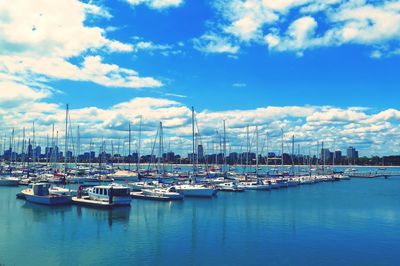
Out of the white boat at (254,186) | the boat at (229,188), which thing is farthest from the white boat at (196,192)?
the white boat at (254,186)

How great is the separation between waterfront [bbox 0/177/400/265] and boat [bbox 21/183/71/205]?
162 cm

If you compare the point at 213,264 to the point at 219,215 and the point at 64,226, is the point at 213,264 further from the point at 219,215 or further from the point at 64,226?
the point at 219,215

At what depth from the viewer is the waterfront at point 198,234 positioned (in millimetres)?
38281

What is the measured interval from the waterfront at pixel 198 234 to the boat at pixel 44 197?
5.32 feet

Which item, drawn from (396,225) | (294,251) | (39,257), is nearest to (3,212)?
(39,257)

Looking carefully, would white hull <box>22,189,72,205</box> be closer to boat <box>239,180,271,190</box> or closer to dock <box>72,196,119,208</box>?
dock <box>72,196,119,208</box>

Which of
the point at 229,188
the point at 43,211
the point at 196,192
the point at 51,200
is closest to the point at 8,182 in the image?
the point at 51,200

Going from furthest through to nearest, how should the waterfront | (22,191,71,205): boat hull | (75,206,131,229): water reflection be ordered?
(22,191,71,205): boat hull, (75,206,131,229): water reflection, the waterfront

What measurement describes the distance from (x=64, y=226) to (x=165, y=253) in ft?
63.5

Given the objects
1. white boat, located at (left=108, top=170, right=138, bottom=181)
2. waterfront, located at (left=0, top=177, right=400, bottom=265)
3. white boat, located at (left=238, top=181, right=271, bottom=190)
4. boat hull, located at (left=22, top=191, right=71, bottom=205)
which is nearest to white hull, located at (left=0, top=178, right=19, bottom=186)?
Result: white boat, located at (left=108, top=170, right=138, bottom=181)

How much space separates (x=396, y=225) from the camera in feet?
194

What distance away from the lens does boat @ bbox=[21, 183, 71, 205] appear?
229 ft

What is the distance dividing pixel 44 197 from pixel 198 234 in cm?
3436

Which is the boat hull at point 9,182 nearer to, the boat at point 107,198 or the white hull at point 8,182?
the white hull at point 8,182
